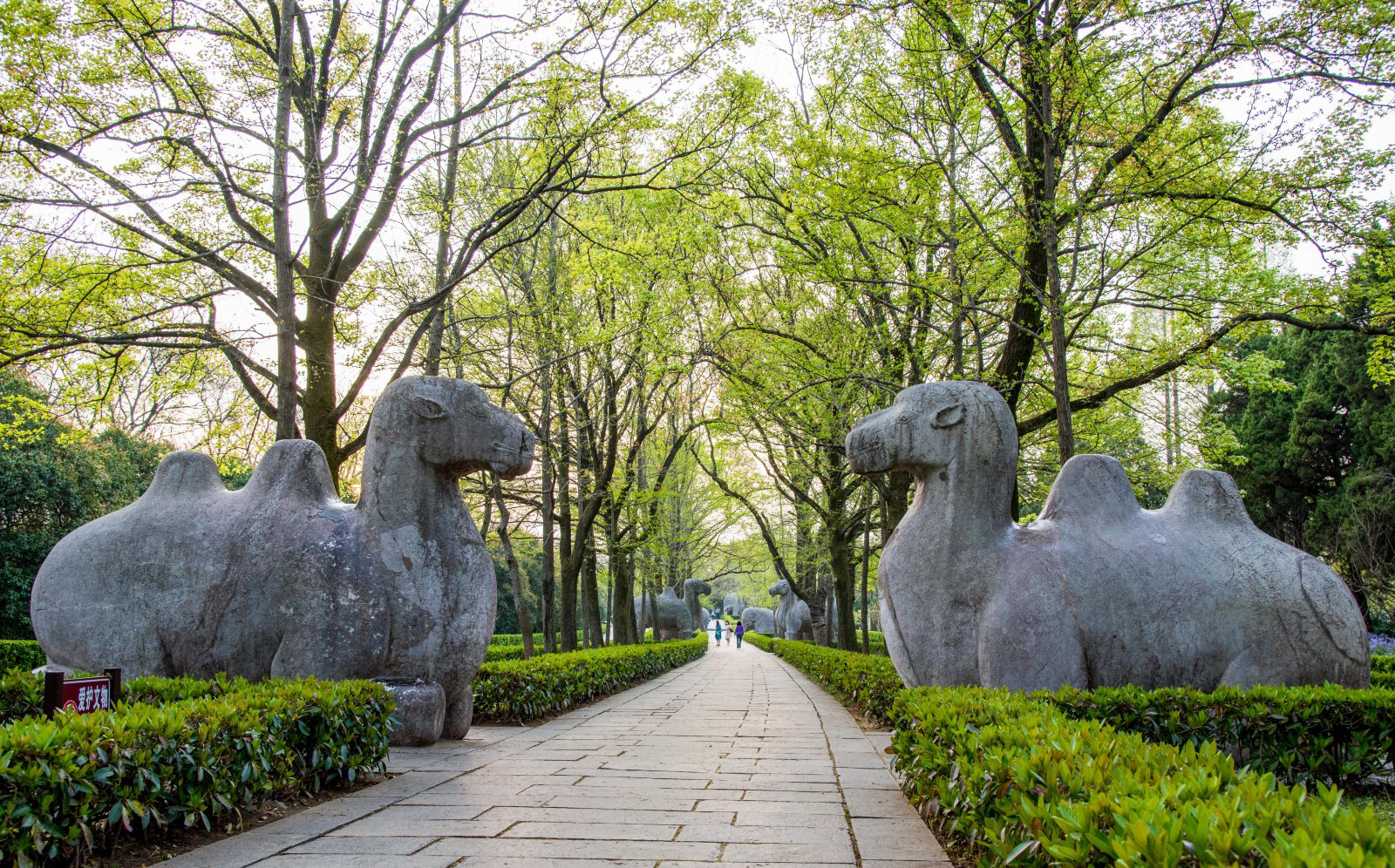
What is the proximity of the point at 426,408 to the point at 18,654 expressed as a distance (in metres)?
13.7

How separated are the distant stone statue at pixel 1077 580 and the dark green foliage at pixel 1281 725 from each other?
2.50 feet

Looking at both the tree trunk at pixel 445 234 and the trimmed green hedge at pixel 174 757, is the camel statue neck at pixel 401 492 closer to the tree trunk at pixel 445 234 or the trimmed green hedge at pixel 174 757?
the trimmed green hedge at pixel 174 757

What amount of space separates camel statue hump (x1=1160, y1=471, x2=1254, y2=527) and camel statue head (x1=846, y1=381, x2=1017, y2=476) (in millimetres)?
1235

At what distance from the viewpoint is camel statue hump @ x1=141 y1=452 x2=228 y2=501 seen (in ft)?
21.2

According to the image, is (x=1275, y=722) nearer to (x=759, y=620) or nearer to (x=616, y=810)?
(x=616, y=810)

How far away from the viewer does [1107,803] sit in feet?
7.21

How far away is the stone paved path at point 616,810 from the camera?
3514mm

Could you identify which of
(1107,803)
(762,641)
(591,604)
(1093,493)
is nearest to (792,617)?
(762,641)

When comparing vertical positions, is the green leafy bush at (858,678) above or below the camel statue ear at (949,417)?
below

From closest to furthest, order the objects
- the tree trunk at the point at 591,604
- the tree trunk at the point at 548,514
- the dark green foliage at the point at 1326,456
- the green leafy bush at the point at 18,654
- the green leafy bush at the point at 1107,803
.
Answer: the green leafy bush at the point at 1107,803
the tree trunk at the point at 548,514
the green leafy bush at the point at 18,654
the tree trunk at the point at 591,604
the dark green foliage at the point at 1326,456

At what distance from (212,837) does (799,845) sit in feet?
8.54

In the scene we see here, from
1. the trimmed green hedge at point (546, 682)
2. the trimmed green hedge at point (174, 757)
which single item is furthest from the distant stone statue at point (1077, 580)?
the trimmed green hedge at point (546, 682)

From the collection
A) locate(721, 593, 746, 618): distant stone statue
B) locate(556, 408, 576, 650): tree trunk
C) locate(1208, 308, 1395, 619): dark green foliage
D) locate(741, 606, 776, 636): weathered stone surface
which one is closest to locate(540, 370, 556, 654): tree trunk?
locate(556, 408, 576, 650): tree trunk

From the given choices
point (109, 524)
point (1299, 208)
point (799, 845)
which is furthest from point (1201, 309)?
point (109, 524)
